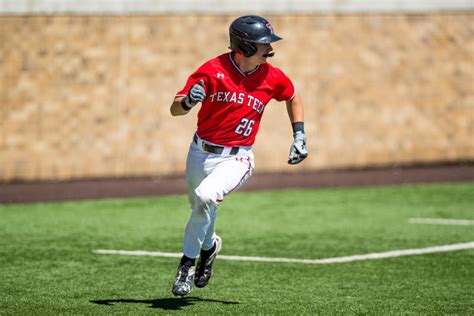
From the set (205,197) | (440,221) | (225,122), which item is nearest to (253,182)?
(440,221)

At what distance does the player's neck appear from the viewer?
8.37m

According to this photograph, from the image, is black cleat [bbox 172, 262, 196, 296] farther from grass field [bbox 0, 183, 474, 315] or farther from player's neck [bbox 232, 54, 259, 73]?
player's neck [bbox 232, 54, 259, 73]

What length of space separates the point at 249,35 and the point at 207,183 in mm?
1248

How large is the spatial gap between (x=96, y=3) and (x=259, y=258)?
8168 mm

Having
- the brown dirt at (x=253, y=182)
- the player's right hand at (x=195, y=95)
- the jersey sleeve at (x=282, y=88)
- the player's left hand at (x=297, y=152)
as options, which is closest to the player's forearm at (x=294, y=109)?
the jersey sleeve at (x=282, y=88)

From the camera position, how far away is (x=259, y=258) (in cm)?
1038

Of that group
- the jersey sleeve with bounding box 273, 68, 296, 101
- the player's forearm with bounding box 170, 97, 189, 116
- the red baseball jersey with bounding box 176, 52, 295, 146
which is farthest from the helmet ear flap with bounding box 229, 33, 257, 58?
the player's forearm with bounding box 170, 97, 189, 116

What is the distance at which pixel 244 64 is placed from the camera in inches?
330

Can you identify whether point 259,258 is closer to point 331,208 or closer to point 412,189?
point 331,208

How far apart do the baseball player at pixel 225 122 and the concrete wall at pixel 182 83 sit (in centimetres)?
905

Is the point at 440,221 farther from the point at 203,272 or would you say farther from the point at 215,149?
the point at 215,149

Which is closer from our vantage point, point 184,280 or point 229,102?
point 184,280

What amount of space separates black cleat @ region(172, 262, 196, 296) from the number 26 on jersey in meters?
1.16

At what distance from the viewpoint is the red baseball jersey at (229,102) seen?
8242 millimetres
